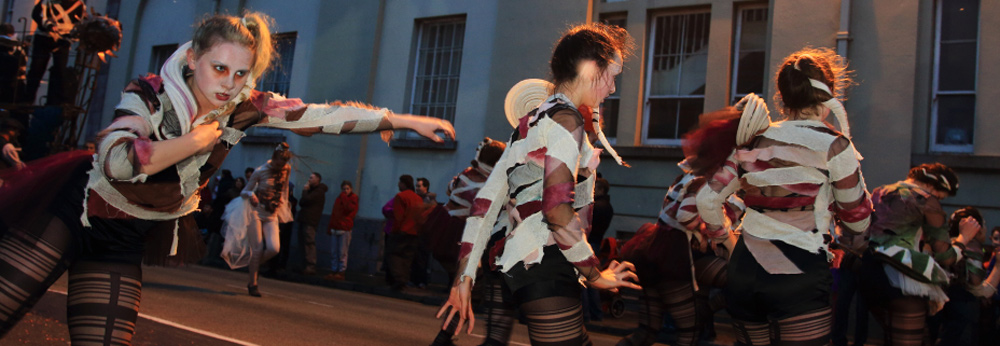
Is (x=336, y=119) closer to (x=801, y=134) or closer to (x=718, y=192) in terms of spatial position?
(x=718, y=192)

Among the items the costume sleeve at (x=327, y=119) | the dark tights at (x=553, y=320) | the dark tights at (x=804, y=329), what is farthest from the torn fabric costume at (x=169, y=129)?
the dark tights at (x=804, y=329)

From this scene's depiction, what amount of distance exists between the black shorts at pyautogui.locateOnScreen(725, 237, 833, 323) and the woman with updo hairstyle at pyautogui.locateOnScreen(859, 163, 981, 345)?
265cm

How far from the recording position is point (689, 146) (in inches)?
143

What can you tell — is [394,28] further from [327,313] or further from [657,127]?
[327,313]

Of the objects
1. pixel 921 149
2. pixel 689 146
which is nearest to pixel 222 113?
pixel 689 146

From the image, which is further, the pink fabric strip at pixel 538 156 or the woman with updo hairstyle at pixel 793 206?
the woman with updo hairstyle at pixel 793 206

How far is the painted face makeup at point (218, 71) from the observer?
3.12m

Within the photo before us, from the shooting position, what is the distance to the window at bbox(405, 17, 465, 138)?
54.2 feet

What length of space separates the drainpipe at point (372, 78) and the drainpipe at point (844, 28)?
377 inches

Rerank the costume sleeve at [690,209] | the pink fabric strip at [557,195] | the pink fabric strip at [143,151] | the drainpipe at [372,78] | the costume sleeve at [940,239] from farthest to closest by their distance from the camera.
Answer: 1. the drainpipe at [372,78]
2. the costume sleeve at [940,239]
3. the costume sleeve at [690,209]
4. the pink fabric strip at [557,195]
5. the pink fabric strip at [143,151]

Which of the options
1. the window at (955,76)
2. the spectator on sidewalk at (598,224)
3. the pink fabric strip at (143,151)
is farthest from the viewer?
the window at (955,76)

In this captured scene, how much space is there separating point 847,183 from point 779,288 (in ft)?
1.88

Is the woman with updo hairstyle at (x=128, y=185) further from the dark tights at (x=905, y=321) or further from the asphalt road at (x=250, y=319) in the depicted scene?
the dark tights at (x=905, y=321)

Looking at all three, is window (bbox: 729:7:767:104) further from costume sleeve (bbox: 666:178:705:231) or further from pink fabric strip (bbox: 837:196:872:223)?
pink fabric strip (bbox: 837:196:872:223)
